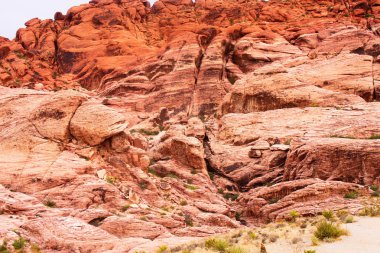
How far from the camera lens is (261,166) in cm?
3400

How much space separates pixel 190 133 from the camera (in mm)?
41125

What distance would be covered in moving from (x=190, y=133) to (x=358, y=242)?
29339 millimetres

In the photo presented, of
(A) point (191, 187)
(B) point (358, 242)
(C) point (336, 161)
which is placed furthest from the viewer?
(A) point (191, 187)

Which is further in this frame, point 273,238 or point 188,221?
point 188,221

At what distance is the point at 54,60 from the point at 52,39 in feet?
20.2

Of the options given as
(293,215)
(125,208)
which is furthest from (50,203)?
(293,215)

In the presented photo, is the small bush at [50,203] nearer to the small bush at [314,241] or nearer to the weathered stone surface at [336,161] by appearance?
the small bush at [314,241]

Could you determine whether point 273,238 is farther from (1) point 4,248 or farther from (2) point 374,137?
(2) point 374,137

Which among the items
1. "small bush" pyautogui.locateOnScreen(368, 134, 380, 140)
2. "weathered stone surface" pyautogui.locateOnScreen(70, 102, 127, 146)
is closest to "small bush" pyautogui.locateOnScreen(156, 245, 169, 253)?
"weathered stone surface" pyautogui.locateOnScreen(70, 102, 127, 146)

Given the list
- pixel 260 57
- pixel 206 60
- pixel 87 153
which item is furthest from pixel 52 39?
pixel 87 153

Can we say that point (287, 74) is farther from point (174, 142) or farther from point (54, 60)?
point (54, 60)

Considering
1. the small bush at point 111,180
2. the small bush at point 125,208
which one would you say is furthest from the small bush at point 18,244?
the small bush at point 111,180

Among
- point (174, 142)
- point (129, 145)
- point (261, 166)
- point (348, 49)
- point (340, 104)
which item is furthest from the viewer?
point (348, 49)

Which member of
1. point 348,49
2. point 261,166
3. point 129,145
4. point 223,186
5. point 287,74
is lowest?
point 223,186
